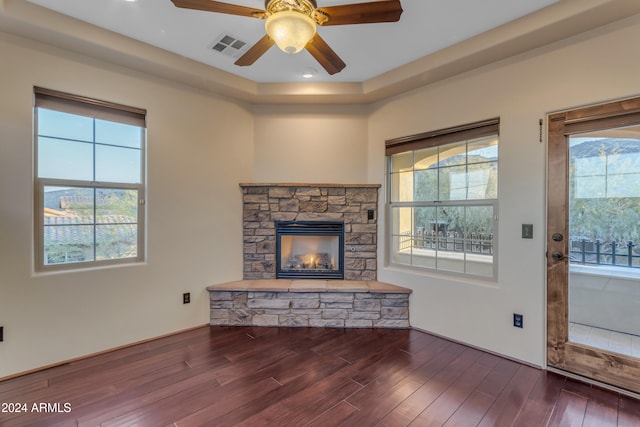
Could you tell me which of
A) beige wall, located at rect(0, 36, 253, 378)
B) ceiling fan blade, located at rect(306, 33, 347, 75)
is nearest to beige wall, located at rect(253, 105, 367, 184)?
beige wall, located at rect(0, 36, 253, 378)

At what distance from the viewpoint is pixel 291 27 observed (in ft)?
5.26

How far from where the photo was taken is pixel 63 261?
2.48m

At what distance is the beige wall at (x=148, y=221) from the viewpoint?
7.30 feet

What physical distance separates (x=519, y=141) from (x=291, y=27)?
210cm

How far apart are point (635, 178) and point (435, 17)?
185 centimetres

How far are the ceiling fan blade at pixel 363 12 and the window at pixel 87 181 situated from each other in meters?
2.12

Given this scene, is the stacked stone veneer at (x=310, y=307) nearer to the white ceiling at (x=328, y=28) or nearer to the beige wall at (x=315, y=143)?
the beige wall at (x=315, y=143)

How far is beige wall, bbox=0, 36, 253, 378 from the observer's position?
7.30ft

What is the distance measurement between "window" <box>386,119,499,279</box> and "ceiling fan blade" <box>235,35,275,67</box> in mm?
1830

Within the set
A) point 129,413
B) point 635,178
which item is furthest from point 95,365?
point 635,178

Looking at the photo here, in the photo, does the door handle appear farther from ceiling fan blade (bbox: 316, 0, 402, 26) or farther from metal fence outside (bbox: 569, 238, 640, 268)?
ceiling fan blade (bbox: 316, 0, 402, 26)

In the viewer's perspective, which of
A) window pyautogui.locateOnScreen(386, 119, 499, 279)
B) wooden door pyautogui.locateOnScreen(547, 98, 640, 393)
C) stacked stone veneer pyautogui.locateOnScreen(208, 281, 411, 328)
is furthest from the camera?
stacked stone veneer pyautogui.locateOnScreen(208, 281, 411, 328)

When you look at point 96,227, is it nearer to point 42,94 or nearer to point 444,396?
point 42,94

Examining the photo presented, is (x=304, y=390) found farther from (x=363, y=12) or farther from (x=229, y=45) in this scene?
(x=229, y=45)
